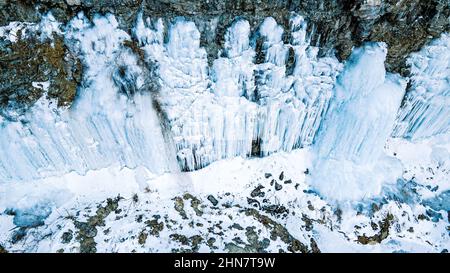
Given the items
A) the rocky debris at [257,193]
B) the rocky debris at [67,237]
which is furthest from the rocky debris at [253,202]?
the rocky debris at [67,237]

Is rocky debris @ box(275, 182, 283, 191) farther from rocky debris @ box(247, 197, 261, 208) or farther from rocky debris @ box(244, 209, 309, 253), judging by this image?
rocky debris @ box(244, 209, 309, 253)

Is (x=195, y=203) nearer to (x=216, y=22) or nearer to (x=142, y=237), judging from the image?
(x=142, y=237)

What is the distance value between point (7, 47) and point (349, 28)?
6681mm

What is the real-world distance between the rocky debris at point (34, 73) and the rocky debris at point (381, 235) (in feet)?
23.7

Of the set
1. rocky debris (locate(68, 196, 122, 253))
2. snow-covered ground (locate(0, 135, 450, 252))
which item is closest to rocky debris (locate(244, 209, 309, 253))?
snow-covered ground (locate(0, 135, 450, 252))

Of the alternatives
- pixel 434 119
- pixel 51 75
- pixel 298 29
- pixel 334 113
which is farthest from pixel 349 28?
pixel 51 75

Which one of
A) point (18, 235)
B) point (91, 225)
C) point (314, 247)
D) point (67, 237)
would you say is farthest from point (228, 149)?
point (18, 235)

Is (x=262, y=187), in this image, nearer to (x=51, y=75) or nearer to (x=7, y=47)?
(x=51, y=75)

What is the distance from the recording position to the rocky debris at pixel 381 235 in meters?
8.32

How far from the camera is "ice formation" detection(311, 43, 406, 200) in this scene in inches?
305

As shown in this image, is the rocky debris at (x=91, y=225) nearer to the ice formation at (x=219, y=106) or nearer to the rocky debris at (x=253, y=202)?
the ice formation at (x=219, y=106)

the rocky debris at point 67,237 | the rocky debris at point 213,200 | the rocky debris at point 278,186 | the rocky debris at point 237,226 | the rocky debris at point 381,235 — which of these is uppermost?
the rocky debris at point 278,186

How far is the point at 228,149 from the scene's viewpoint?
340 inches

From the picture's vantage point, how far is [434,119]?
351 inches
